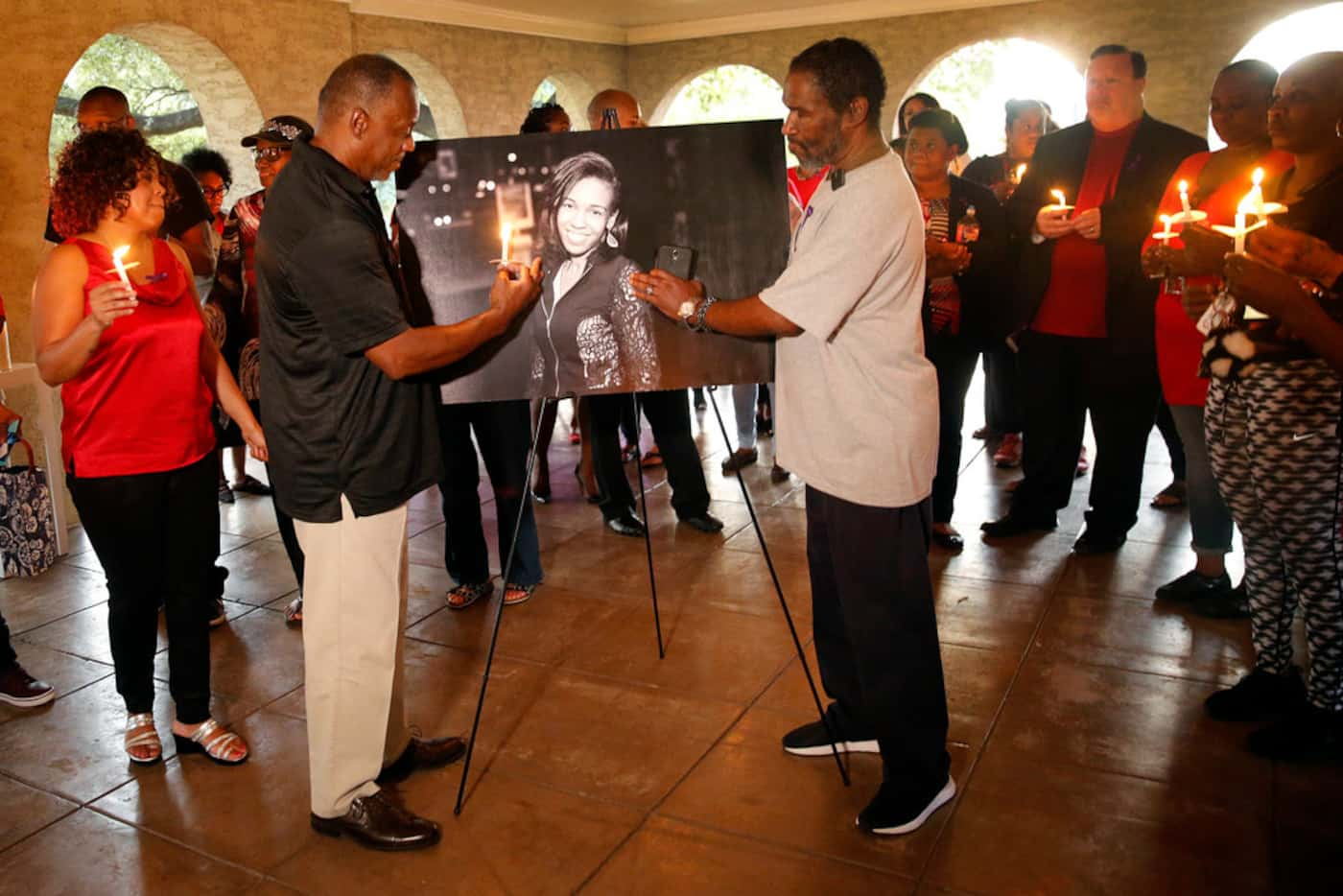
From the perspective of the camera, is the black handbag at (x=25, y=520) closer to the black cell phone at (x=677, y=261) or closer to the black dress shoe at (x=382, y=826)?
the black dress shoe at (x=382, y=826)

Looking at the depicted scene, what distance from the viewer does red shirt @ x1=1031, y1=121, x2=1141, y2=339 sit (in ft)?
15.0

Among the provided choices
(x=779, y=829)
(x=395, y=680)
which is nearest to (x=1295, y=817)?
(x=779, y=829)

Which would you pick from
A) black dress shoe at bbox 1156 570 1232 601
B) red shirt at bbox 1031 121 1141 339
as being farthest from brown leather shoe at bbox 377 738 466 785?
red shirt at bbox 1031 121 1141 339

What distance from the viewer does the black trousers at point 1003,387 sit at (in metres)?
6.58

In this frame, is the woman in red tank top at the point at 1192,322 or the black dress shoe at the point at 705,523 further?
the black dress shoe at the point at 705,523

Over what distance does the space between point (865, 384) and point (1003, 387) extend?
15.0ft

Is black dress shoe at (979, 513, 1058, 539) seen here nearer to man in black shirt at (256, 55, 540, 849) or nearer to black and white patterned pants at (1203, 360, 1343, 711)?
black and white patterned pants at (1203, 360, 1343, 711)

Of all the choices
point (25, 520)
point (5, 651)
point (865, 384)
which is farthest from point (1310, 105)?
point (25, 520)

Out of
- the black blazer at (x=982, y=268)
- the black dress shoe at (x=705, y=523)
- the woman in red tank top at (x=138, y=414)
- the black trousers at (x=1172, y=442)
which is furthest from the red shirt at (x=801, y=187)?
the woman in red tank top at (x=138, y=414)

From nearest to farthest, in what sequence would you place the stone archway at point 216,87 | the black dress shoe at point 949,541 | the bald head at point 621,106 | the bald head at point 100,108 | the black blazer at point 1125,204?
1. the bald head at point 100,108
2. the black blazer at point 1125,204
3. the black dress shoe at point 949,541
4. the bald head at point 621,106
5. the stone archway at point 216,87

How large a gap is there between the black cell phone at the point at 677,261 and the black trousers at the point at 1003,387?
4.07 m

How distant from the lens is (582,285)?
302 centimetres

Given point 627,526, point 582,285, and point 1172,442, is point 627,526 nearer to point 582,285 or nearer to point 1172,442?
point 582,285

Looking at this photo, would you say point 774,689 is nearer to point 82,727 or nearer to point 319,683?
point 319,683
